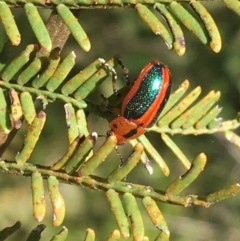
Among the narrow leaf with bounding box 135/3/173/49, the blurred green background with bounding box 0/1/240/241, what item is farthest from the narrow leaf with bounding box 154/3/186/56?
the blurred green background with bounding box 0/1/240/241

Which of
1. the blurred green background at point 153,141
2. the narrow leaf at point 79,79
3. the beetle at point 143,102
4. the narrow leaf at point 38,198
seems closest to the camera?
the narrow leaf at point 38,198

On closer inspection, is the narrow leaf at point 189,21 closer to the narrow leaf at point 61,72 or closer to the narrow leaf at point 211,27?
the narrow leaf at point 211,27

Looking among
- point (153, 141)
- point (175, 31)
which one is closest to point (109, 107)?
point (175, 31)

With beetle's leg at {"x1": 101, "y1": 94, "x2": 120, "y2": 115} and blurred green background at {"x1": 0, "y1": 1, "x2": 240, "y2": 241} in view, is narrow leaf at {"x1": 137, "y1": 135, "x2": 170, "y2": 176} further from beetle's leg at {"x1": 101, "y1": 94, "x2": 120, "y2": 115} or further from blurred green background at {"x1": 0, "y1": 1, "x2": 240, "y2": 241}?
blurred green background at {"x1": 0, "y1": 1, "x2": 240, "y2": 241}

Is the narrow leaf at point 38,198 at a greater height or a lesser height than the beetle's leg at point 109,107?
lesser

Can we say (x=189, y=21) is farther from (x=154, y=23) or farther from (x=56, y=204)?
(x=56, y=204)

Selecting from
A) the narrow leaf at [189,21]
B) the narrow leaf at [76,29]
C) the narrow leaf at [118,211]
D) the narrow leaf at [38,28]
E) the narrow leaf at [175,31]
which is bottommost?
the narrow leaf at [118,211]

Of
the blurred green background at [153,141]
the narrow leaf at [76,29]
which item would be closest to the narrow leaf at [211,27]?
the narrow leaf at [76,29]
